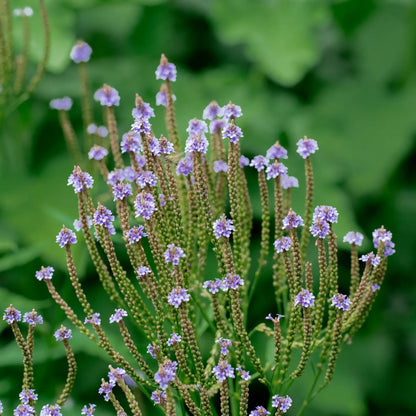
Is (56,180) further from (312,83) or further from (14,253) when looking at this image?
(312,83)

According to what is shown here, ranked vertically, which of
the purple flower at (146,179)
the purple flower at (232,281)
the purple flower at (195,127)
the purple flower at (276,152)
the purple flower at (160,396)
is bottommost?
the purple flower at (160,396)

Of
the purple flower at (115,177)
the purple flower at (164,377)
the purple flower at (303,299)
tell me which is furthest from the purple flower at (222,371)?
the purple flower at (115,177)

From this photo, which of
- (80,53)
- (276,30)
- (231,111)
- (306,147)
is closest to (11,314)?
(231,111)

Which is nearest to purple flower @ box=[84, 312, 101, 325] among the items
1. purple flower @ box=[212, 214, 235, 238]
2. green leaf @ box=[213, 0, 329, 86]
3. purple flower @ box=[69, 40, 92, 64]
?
purple flower @ box=[212, 214, 235, 238]

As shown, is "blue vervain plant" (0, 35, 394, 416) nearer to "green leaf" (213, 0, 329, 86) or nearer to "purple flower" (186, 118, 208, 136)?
"purple flower" (186, 118, 208, 136)

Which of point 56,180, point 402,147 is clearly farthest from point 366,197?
point 56,180

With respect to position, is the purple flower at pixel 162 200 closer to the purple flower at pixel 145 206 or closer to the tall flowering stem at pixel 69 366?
the purple flower at pixel 145 206
